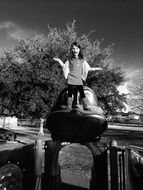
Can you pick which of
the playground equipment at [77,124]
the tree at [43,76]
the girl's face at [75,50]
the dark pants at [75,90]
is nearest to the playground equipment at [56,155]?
the playground equipment at [77,124]

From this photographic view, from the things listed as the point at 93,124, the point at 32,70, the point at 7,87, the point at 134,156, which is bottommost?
the point at 134,156

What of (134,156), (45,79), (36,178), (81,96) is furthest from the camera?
(45,79)

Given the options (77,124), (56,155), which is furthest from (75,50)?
(56,155)

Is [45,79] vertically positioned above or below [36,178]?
above

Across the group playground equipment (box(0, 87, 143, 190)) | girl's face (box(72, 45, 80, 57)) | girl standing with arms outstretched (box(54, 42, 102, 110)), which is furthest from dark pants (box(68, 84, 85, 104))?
girl's face (box(72, 45, 80, 57))

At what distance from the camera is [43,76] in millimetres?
→ 9734

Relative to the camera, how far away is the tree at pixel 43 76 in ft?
32.6

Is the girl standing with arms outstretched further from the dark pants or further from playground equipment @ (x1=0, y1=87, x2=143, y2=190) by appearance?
playground equipment @ (x1=0, y1=87, x2=143, y2=190)

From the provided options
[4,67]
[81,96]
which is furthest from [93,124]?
[4,67]

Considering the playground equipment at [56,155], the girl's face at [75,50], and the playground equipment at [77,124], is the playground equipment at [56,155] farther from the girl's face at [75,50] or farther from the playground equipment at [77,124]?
the girl's face at [75,50]

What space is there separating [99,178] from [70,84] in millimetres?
1361

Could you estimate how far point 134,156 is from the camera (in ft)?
6.89

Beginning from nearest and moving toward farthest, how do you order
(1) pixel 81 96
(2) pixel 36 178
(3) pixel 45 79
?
(2) pixel 36 178 → (1) pixel 81 96 → (3) pixel 45 79

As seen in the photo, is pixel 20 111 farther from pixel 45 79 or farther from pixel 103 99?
pixel 103 99
